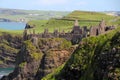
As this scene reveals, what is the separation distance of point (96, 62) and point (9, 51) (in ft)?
523

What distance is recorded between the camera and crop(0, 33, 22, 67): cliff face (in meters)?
176

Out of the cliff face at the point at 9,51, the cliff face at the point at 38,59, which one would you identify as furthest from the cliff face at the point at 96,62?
the cliff face at the point at 9,51

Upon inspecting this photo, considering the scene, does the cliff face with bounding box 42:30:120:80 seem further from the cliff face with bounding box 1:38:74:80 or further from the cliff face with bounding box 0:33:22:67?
the cliff face with bounding box 0:33:22:67

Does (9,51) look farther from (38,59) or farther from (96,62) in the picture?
(96,62)

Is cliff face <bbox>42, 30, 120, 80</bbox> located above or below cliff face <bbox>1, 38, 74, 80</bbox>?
above

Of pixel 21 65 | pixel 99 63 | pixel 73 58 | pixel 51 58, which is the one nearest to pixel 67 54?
pixel 51 58

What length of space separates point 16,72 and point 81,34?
59.9 feet

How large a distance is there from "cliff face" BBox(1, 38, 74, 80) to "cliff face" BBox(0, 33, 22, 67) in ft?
218

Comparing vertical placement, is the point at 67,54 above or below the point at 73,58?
below

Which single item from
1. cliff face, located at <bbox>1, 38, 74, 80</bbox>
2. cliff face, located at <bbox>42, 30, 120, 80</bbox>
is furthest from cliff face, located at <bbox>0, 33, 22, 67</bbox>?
cliff face, located at <bbox>42, 30, 120, 80</bbox>

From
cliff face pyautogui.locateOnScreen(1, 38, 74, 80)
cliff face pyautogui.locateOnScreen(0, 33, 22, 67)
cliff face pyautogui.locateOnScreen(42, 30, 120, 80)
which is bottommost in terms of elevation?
cliff face pyautogui.locateOnScreen(0, 33, 22, 67)

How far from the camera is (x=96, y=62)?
1187 inches

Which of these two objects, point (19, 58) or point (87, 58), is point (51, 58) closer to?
point (19, 58)

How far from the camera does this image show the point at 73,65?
124ft
